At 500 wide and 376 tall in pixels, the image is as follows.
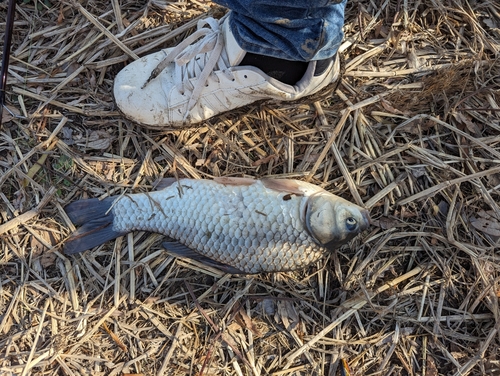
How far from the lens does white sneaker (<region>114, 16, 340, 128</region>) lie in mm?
1870

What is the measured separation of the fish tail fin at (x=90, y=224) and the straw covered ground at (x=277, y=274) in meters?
0.06

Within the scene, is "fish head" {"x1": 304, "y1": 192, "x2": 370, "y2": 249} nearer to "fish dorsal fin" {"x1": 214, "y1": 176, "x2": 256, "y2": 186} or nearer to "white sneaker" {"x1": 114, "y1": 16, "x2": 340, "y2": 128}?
"fish dorsal fin" {"x1": 214, "y1": 176, "x2": 256, "y2": 186}

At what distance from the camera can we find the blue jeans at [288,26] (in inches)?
55.8

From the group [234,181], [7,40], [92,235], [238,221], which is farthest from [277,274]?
[7,40]

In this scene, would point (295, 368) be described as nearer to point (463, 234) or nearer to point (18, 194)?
point (463, 234)

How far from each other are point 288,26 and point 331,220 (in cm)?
89

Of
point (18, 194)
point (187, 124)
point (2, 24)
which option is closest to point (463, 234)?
point (187, 124)

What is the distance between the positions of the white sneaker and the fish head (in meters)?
0.53

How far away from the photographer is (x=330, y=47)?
5.55 feet

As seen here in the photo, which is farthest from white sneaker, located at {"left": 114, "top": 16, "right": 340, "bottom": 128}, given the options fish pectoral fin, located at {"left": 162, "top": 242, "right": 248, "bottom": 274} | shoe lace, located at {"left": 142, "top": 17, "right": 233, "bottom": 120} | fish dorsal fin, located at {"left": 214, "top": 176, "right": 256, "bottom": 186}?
fish pectoral fin, located at {"left": 162, "top": 242, "right": 248, "bottom": 274}

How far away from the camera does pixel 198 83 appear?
6.46 feet

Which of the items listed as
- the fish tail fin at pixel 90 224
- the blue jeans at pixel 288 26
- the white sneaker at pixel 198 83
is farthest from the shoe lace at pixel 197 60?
the fish tail fin at pixel 90 224

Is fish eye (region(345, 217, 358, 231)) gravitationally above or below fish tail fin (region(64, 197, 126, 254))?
above

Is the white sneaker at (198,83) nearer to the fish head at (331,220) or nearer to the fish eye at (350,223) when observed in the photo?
the fish head at (331,220)
